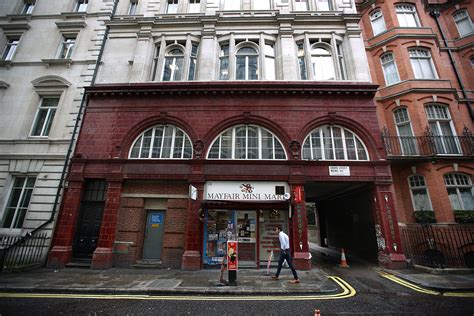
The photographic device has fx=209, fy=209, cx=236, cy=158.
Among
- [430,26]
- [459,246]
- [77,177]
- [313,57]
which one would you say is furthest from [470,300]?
[430,26]

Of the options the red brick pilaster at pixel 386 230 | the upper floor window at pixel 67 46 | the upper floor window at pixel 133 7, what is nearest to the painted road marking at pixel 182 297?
the red brick pilaster at pixel 386 230

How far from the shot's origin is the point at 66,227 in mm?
10555

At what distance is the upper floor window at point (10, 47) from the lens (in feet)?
47.7

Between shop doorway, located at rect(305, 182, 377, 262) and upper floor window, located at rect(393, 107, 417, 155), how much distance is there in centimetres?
357

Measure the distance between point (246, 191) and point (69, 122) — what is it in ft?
36.8

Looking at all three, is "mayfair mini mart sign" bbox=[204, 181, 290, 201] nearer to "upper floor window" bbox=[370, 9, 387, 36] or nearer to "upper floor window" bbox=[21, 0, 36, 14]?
"upper floor window" bbox=[370, 9, 387, 36]

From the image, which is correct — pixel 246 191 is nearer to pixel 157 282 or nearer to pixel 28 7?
pixel 157 282

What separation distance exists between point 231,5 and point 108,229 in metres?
16.3

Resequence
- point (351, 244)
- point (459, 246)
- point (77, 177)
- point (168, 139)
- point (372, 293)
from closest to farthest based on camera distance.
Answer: point (372, 293) < point (459, 246) < point (77, 177) < point (168, 139) < point (351, 244)

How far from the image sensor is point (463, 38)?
15.0 m

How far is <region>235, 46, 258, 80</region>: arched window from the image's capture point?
13047mm

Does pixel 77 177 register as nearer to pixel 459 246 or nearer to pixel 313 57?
pixel 313 57

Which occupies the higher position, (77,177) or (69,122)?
(69,122)

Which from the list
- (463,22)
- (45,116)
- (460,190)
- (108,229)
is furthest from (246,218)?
(463,22)
